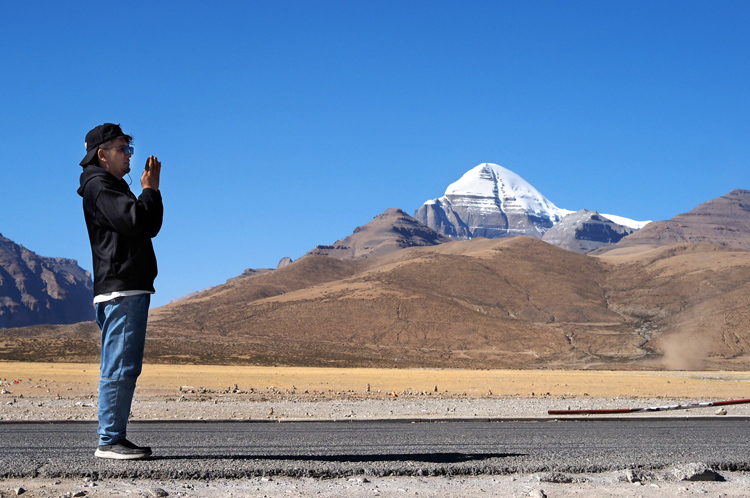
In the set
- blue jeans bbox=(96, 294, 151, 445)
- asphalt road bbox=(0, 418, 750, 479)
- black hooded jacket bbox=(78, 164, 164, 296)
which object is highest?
black hooded jacket bbox=(78, 164, 164, 296)

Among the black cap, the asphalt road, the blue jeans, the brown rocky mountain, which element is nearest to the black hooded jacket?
the blue jeans

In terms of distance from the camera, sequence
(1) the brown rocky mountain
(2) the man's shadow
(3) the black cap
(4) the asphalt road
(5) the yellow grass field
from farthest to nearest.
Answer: (1) the brown rocky mountain, (5) the yellow grass field, (2) the man's shadow, (3) the black cap, (4) the asphalt road

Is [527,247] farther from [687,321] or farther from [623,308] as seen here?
[687,321]

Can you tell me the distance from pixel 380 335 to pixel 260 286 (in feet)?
174

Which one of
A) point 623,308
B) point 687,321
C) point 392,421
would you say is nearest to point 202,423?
point 392,421

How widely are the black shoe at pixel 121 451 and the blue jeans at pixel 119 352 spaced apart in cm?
5

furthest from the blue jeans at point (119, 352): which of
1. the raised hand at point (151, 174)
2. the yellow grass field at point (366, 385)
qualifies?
the yellow grass field at point (366, 385)

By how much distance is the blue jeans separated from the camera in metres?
5.43

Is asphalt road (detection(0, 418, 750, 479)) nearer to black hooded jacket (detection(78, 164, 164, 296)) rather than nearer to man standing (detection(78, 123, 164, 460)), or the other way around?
man standing (detection(78, 123, 164, 460))

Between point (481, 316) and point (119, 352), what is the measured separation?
393 ft

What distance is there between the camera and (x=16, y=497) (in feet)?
14.5

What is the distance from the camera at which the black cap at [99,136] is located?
226 inches

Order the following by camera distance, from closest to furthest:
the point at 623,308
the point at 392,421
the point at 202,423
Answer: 1. the point at 202,423
2. the point at 392,421
3. the point at 623,308

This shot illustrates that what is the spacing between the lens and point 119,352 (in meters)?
5.43
